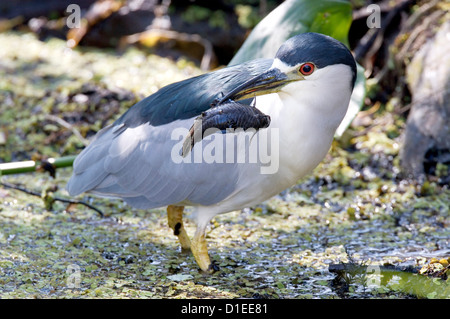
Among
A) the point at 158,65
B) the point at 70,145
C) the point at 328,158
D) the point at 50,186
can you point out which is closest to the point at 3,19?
the point at 158,65

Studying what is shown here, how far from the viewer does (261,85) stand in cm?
315

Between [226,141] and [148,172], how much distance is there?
0.56 m

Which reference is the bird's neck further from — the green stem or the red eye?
the green stem

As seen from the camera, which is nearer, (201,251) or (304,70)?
(304,70)

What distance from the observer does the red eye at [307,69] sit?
3117 millimetres

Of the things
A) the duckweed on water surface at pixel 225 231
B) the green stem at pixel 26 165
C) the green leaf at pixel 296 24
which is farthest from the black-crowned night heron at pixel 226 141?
the green leaf at pixel 296 24

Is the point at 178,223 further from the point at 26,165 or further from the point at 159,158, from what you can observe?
the point at 26,165

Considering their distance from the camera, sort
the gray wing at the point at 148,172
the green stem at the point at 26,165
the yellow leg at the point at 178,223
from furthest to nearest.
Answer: the green stem at the point at 26,165
the yellow leg at the point at 178,223
the gray wing at the point at 148,172

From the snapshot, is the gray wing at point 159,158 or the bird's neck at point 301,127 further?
the gray wing at point 159,158

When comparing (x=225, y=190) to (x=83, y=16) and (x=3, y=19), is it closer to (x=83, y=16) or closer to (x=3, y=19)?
(x=83, y=16)

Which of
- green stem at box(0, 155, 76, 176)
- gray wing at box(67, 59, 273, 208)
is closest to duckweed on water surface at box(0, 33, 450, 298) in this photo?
green stem at box(0, 155, 76, 176)

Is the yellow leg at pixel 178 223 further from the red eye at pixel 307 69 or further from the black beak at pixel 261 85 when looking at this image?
the red eye at pixel 307 69

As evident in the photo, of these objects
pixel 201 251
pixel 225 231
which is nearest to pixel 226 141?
pixel 201 251

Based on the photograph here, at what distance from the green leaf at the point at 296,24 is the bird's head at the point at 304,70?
110 centimetres
